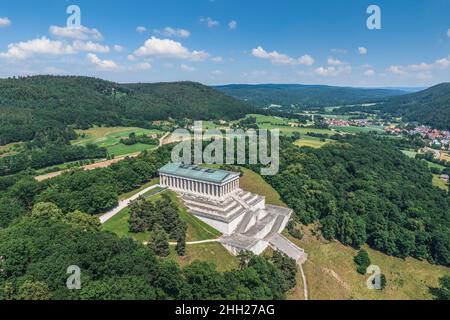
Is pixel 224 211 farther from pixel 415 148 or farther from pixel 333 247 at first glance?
pixel 415 148

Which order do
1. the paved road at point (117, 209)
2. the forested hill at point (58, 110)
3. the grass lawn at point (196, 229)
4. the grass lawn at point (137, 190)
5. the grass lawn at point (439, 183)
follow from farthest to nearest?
the forested hill at point (58, 110) → the grass lawn at point (439, 183) → the grass lawn at point (137, 190) → the paved road at point (117, 209) → the grass lawn at point (196, 229)

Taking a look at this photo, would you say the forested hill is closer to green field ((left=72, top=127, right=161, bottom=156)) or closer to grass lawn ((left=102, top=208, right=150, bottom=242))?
green field ((left=72, top=127, right=161, bottom=156))

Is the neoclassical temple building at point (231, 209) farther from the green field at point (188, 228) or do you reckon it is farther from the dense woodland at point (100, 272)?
the dense woodland at point (100, 272)

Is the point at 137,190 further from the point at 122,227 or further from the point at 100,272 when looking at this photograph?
the point at 100,272

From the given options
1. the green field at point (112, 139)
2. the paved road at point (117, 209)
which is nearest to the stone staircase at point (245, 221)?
the paved road at point (117, 209)

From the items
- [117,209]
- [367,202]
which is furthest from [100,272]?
[367,202]

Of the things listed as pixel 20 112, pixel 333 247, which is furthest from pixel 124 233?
pixel 20 112
